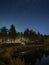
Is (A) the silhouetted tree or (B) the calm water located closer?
(B) the calm water

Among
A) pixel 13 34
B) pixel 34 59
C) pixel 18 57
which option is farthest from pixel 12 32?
pixel 18 57

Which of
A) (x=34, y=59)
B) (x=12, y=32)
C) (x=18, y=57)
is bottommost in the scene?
(x=34, y=59)

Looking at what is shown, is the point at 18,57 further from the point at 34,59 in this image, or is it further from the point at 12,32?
the point at 12,32

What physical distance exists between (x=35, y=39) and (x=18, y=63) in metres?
105

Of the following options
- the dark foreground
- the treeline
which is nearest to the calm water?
the dark foreground

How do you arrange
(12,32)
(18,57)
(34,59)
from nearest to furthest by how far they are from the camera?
(18,57) < (34,59) < (12,32)

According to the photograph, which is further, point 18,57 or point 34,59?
point 34,59

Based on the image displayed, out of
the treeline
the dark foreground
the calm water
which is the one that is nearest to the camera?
the dark foreground

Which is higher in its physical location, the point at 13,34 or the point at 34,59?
the point at 13,34

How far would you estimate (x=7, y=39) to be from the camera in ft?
388

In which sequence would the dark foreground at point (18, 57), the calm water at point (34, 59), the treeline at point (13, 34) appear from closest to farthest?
the dark foreground at point (18, 57)
the calm water at point (34, 59)
the treeline at point (13, 34)

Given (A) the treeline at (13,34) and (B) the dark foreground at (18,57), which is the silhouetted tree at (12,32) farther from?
(B) the dark foreground at (18,57)

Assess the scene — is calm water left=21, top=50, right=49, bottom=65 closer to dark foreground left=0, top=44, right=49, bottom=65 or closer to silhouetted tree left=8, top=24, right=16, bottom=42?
dark foreground left=0, top=44, right=49, bottom=65

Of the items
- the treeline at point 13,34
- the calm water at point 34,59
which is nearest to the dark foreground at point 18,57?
the calm water at point 34,59
